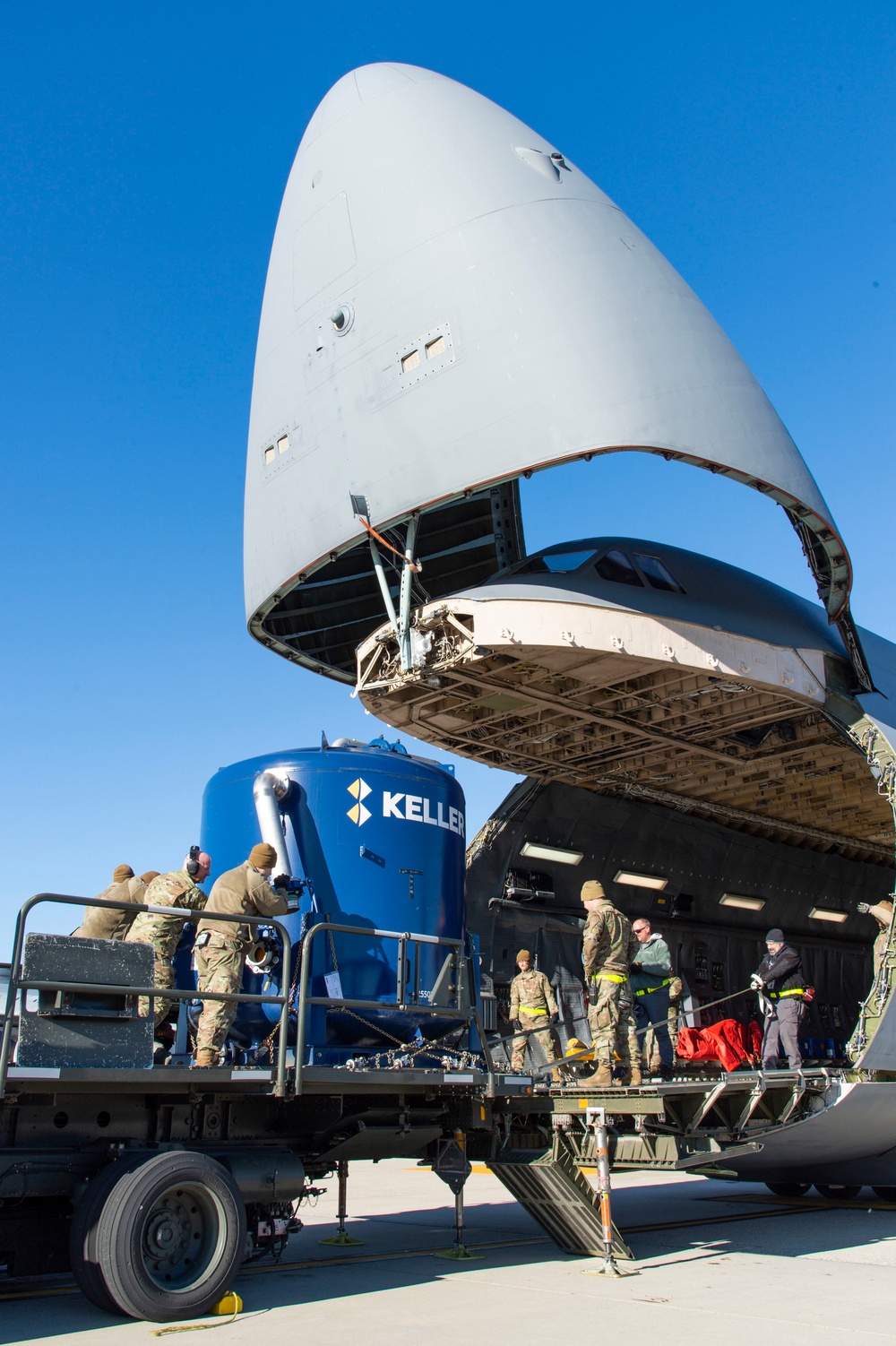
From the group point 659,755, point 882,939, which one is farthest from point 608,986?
point 659,755

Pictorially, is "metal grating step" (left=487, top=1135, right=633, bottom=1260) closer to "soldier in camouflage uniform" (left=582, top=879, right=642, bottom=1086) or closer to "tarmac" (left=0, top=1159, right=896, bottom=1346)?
"tarmac" (left=0, top=1159, right=896, bottom=1346)

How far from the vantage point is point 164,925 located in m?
8.05

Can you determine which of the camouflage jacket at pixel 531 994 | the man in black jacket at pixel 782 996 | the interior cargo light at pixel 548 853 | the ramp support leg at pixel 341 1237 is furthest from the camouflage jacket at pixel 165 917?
the interior cargo light at pixel 548 853

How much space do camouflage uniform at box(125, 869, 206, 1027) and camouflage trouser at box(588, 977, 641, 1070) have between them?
379 centimetres

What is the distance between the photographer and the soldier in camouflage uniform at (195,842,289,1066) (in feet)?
23.2

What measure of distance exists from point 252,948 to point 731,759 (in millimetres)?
9082

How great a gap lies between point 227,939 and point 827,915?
58.8ft

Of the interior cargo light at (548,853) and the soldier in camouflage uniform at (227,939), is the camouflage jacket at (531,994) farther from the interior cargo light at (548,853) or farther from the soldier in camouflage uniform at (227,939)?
the soldier in camouflage uniform at (227,939)

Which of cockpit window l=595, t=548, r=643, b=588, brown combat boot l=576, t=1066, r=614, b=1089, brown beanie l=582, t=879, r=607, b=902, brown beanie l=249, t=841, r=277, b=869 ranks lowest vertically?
brown combat boot l=576, t=1066, r=614, b=1089

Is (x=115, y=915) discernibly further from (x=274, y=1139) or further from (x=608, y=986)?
(x=608, y=986)

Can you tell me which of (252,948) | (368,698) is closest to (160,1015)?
(252,948)

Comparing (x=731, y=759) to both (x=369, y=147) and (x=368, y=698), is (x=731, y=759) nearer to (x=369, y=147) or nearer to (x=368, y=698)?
(x=368, y=698)

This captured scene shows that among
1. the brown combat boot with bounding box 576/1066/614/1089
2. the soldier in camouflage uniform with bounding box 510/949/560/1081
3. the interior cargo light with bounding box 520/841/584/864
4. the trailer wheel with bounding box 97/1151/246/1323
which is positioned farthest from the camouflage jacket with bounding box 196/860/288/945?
the interior cargo light with bounding box 520/841/584/864

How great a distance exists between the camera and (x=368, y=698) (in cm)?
1233
